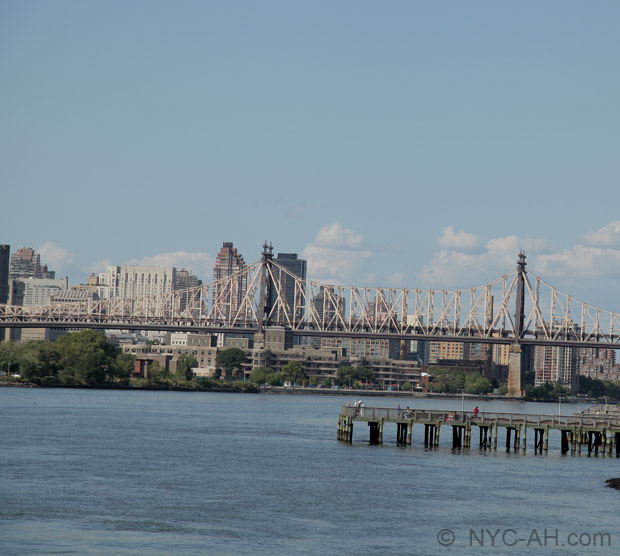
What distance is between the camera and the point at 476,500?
167 ft

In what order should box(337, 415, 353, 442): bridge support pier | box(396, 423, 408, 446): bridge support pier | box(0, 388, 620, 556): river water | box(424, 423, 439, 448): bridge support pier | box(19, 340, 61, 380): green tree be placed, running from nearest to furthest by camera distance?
box(0, 388, 620, 556): river water < box(424, 423, 439, 448): bridge support pier < box(396, 423, 408, 446): bridge support pier < box(337, 415, 353, 442): bridge support pier < box(19, 340, 61, 380): green tree

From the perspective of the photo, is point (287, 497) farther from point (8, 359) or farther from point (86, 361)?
point (8, 359)

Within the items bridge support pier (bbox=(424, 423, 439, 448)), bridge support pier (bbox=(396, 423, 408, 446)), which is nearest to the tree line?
bridge support pier (bbox=(396, 423, 408, 446))

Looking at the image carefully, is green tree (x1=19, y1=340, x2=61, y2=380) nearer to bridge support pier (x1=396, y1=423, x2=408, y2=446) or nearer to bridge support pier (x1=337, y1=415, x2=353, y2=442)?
bridge support pier (x1=337, y1=415, x2=353, y2=442)

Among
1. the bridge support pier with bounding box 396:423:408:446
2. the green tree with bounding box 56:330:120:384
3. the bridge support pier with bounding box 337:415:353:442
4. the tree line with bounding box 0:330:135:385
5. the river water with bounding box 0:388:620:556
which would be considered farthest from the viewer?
the green tree with bounding box 56:330:120:384

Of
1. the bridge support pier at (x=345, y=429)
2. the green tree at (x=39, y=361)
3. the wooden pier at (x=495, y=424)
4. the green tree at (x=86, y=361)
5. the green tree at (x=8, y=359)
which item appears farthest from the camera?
the green tree at (x=86, y=361)

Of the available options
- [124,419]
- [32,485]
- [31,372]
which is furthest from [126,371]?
[32,485]

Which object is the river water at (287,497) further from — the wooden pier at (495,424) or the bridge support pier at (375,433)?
the wooden pier at (495,424)

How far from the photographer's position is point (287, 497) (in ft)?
166

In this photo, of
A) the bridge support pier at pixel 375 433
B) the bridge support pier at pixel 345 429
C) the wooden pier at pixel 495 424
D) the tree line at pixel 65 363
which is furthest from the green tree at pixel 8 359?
the bridge support pier at pixel 375 433

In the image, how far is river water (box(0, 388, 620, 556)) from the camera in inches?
1610

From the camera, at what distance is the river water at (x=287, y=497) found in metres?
40.9

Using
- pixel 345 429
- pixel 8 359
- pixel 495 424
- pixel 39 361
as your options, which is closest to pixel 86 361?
pixel 39 361

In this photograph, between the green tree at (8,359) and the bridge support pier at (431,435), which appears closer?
the bridge support pier at (431,435)
